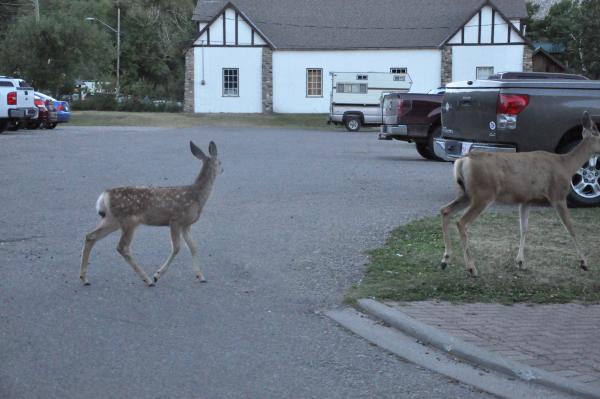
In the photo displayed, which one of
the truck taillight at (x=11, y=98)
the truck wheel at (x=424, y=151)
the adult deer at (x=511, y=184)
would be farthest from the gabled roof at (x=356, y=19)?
the adult deer at (x=511, y=184)

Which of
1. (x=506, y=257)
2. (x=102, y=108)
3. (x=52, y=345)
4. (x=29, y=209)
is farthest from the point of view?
(x=102, y=108)

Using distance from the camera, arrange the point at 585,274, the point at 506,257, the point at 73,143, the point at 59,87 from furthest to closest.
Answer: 1. the point at 59,87
2. the point at 73,143
3. the point at 506,257
4. the point at 585,274

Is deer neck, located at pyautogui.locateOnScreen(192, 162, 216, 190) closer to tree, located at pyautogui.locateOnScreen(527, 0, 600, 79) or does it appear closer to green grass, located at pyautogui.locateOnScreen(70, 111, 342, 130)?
green grass, located at pyautogui.locateOnScreen(70, 111, 342, 130)

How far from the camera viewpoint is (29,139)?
30969 millimetres

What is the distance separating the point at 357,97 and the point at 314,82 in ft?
37.4

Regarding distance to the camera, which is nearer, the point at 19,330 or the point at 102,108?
the point at 19,330

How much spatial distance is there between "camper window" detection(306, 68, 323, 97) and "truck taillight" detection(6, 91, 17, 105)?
26405mm

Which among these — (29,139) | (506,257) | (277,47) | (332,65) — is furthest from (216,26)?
(506,257)

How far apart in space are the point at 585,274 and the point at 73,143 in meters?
22.9

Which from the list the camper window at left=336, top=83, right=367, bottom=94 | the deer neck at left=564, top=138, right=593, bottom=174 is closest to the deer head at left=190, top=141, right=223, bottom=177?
the deer neck at left=564, top=138, right=593, bottom=174

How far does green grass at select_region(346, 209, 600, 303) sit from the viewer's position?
7996mm

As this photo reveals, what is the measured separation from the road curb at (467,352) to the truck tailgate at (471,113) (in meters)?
6.08

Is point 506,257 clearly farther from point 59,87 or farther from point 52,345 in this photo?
point 59,87

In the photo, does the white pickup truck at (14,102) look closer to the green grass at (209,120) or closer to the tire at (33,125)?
the tire at (33,125)
